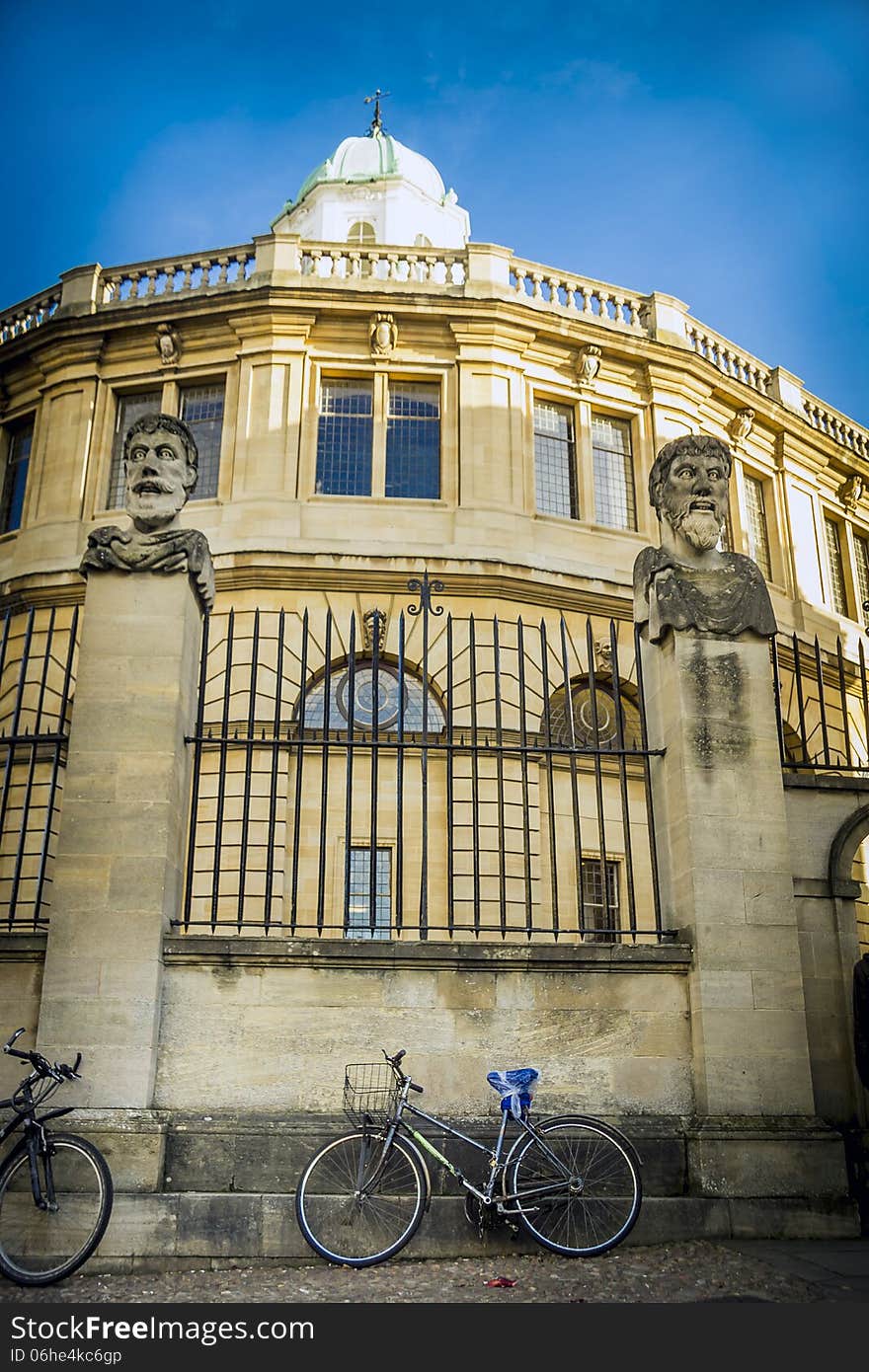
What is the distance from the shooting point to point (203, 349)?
21.6 meters

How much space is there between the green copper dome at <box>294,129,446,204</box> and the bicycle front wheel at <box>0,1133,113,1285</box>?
35397mm

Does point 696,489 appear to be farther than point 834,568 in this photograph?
No

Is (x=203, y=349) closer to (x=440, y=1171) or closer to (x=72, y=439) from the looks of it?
(x=72, y=439)

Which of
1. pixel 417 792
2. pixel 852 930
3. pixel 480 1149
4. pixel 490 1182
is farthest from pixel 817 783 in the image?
pixel 417 792

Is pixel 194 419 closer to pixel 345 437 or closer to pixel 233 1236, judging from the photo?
pixel 345 437

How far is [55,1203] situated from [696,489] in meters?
6.44

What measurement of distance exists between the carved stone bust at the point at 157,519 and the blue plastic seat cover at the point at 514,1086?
157 inches

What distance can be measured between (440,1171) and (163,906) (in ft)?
7.75

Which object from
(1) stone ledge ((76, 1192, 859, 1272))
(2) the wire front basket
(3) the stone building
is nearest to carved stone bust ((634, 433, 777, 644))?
(3) the stone building

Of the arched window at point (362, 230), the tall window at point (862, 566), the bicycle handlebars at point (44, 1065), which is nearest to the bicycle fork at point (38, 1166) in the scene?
the bicycle handlebars at point (44, 1065)

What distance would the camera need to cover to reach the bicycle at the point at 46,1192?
22.4ft

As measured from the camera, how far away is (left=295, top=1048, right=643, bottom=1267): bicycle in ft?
22.8

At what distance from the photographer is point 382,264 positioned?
2206cm

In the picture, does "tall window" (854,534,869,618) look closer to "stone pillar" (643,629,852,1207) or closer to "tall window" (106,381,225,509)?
"tall window" (106,381,225,509)
